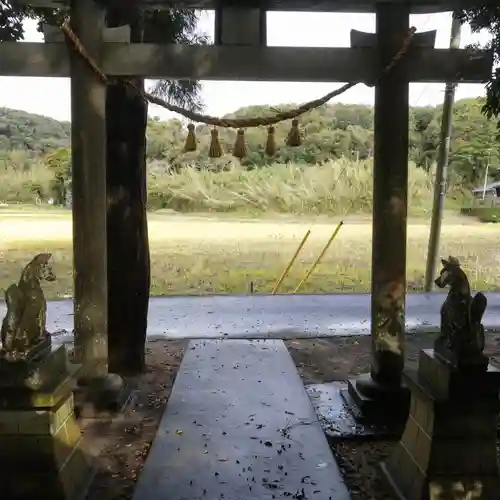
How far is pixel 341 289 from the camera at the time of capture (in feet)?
26.9

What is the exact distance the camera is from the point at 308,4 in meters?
2.99

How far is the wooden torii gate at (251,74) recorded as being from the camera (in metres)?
2.90

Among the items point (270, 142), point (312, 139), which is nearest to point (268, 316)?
point (270, 142)

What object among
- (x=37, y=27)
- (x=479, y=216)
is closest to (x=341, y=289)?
(x=479, y=216)

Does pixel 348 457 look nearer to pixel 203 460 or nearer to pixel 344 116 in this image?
pixel 203 460

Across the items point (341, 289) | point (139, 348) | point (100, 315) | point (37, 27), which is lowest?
point (341, 289)

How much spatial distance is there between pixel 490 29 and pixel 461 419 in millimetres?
2784

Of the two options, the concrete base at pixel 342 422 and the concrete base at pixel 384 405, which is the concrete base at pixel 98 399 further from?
the concrete base at pixel 384 405

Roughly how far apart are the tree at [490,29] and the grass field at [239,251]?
4701mm

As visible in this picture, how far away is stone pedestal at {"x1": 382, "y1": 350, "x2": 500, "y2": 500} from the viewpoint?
6.39 feet

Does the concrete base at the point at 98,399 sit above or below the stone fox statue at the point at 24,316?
below

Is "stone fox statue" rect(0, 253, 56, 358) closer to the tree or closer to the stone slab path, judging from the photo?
the stone slab path

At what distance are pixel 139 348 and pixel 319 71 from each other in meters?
2.07

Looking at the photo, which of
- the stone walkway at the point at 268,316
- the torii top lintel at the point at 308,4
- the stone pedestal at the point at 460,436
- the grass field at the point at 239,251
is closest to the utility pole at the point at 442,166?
the stone walkway at the point at 268,316
